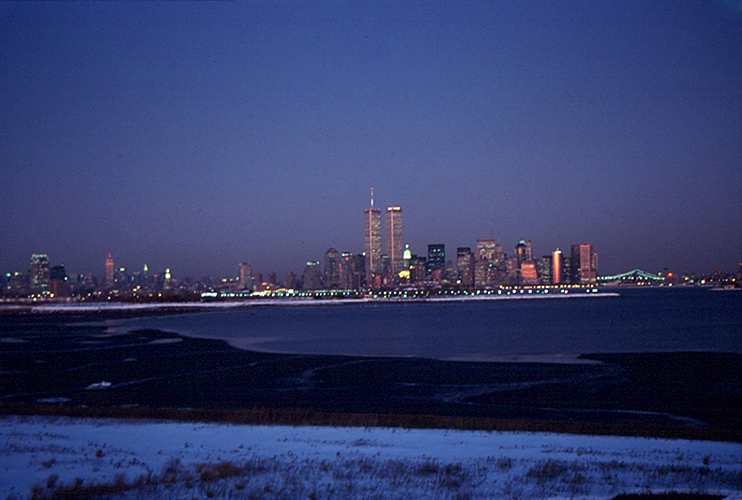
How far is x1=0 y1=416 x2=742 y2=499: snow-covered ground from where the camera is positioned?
1120 centimetres

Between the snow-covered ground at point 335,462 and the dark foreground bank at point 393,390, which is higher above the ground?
the snow-covered ground at point 335,462

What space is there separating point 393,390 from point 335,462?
14.4m

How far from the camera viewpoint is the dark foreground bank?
19.1 meters

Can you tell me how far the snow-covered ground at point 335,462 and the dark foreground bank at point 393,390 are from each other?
1274mm

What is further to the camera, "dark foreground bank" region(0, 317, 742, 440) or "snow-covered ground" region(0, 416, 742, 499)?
"dark foreground bank" region(0, 317, 742, 440)

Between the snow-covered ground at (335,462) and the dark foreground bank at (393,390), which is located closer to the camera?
the snow-covered ground at (335,462)

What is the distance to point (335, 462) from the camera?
1338cm

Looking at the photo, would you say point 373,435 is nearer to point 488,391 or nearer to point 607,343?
point 488,391

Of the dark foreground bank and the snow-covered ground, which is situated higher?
the snow-covered ground

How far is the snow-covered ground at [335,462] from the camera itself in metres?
11.2

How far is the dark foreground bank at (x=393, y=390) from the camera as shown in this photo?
19.1 m

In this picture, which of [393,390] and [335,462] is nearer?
[335,462]

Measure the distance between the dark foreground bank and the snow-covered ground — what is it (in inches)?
50.2

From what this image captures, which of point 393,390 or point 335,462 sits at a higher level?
point 335,462
